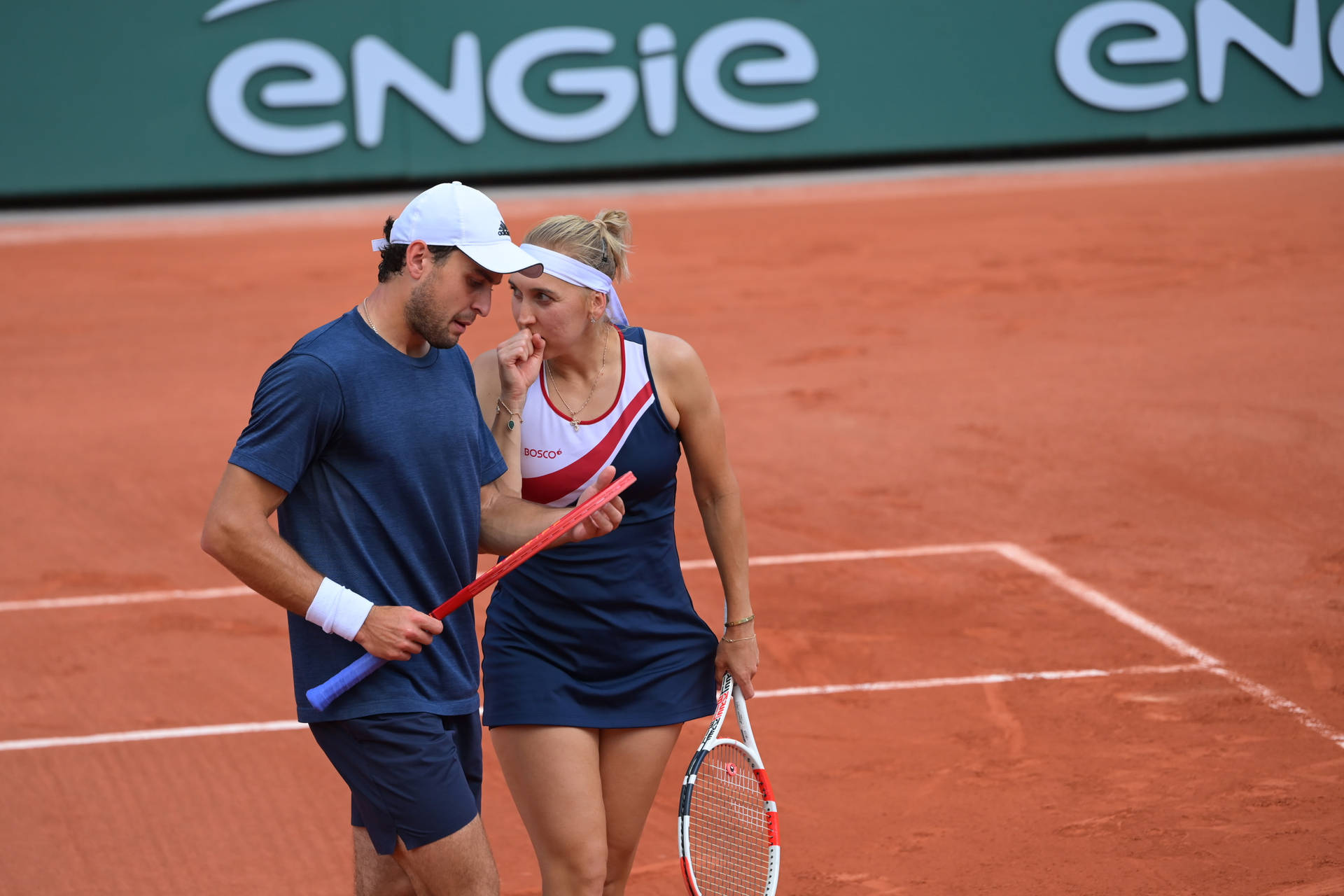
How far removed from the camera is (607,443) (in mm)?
4215

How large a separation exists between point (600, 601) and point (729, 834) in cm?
120

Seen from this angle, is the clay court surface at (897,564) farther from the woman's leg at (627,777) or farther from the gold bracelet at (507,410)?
the gold bracelet at (507,410)

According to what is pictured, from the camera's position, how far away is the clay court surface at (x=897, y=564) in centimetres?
560

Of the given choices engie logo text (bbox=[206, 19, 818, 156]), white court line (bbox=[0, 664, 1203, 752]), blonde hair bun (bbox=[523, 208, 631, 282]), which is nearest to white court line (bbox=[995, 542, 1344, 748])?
white court line (bbox=[0, 664, 1203, 752])

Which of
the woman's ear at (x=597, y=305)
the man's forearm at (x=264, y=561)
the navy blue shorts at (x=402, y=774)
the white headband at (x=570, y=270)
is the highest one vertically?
the white headband at (x=570, y=270)

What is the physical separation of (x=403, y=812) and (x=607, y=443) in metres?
1.15

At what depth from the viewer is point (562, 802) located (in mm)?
4031

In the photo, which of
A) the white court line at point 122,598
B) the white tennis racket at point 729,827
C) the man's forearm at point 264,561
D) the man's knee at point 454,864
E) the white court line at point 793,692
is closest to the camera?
the man's forearm at point 264,561

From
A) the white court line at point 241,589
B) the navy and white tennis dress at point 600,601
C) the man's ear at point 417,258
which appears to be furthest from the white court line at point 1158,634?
the man's ear at point 417,258

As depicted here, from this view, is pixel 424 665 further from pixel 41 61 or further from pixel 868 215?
pixel 41 61

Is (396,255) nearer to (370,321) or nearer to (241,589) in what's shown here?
(370,321)

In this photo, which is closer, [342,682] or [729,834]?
[342,682]

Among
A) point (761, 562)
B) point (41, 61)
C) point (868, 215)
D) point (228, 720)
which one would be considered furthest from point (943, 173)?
point (228, 720)

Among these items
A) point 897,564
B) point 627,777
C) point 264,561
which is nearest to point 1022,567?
point 897,564
